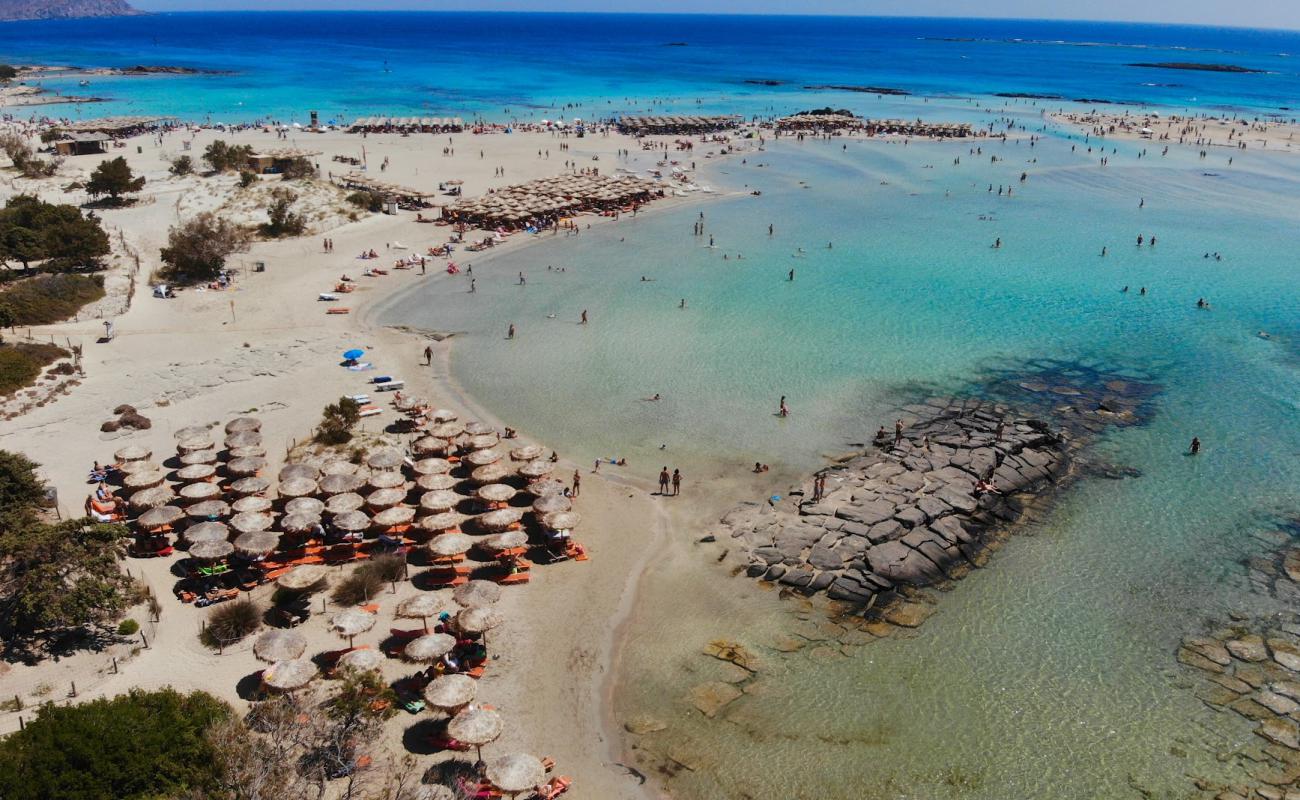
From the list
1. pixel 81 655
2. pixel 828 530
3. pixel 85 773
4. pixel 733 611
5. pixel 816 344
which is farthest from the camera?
pixel 816 344

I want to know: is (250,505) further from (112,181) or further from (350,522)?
(112,181)

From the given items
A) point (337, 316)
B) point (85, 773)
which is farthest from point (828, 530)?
point (337, 316)

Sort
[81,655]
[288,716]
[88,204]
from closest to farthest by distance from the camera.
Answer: [288,716], [81,655], [88,204]

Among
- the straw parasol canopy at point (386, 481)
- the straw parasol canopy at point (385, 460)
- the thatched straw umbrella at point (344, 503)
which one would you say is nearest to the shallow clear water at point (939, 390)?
the straw parasol canopy at point (385, 460)

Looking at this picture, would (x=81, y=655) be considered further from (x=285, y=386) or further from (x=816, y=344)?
(x=816, y=344)

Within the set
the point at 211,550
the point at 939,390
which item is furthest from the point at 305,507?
the point at 939,390

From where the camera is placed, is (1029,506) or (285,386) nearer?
(1029,506)

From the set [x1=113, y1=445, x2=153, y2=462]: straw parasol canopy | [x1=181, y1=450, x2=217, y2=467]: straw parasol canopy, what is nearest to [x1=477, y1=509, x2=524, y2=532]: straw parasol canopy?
[x1=181, y1=450, x2=217, y2=467]: straw parasol canopy
